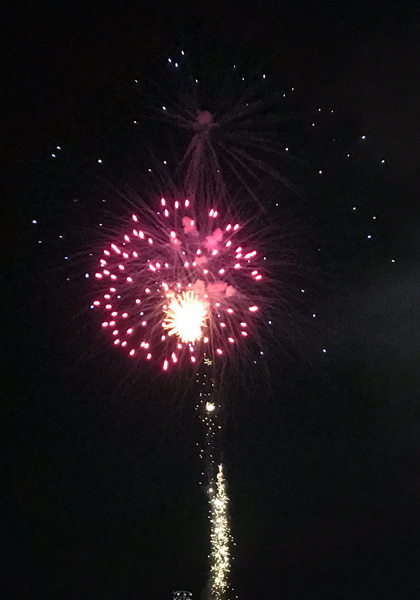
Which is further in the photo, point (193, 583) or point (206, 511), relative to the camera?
point (206, 511)

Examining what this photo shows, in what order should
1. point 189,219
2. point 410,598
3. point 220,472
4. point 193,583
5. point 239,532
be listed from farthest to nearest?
point 220,472
point 239,532
point 193,583
point 189,219
point 410,598

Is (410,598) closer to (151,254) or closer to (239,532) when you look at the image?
(239,532)

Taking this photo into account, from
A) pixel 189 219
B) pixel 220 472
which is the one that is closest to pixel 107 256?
pixel 189 219

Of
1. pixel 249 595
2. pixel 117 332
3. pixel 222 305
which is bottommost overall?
pixel 249 595

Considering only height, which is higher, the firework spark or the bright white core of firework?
the bright white core of firework

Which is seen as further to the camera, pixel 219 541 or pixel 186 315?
pixel 219 541

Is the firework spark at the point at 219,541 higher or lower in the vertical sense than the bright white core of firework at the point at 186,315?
lower

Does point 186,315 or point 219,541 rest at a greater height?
point 186,315

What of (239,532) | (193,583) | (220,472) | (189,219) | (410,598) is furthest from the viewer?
(220,472)
